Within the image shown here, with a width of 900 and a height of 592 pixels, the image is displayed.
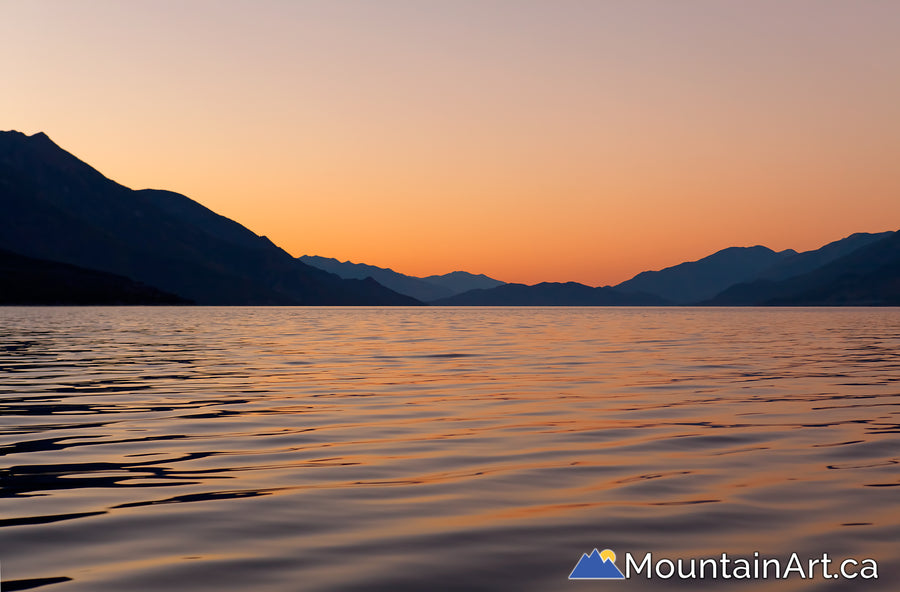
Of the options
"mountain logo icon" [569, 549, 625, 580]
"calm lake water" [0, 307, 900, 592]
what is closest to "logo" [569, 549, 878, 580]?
"mountain logo icon" [569, 549, 625, 580]

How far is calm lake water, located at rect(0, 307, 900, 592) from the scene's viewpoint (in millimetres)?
7523

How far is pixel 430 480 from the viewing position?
1124 cm

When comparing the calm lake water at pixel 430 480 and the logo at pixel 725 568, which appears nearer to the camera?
the logo at pixel 725 568

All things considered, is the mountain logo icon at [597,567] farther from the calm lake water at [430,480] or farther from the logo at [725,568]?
the calm lake water at [430,480]

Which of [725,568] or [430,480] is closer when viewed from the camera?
[725,568]

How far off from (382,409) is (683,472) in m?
8.64

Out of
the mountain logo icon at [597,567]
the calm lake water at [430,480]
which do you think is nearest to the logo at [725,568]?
the mountain logo icon at [597,567]

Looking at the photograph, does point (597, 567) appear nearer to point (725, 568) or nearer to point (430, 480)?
point (725, 568)

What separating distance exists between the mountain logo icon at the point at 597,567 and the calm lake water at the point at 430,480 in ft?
0.55

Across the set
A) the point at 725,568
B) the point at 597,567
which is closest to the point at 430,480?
the point at 597,567

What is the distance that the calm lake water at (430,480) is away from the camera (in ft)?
24.7

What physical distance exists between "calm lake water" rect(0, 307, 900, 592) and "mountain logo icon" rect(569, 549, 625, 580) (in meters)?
0.17

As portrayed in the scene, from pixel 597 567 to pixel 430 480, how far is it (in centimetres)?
409

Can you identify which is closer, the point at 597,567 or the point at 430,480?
the point at 597,567
